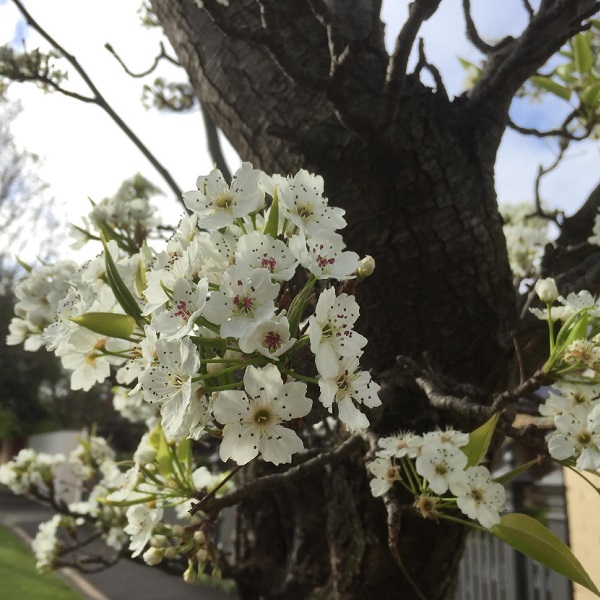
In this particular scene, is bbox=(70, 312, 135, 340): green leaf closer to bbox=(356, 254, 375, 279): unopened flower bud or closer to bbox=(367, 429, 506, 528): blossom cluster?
bbox=(356, 254, 375, 279): unopened flower bud

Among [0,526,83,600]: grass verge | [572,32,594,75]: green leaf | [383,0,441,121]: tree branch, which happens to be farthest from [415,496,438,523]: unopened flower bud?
[0,526,83,600]: grass verge

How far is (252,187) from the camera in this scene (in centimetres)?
68

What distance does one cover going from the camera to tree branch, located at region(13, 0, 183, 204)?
1498 millimetres

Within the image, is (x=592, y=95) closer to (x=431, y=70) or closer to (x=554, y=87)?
(x=554, y=87)

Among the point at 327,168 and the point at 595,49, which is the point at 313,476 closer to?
the point at 327,168

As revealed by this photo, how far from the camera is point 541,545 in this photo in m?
0.77

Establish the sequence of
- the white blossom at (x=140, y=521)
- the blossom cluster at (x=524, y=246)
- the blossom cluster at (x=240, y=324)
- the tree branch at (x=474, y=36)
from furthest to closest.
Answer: the blossom cluster at (x=524, y=246) → the tree branch at (x=474, y=36) → the white blossom at (x=140, y=521) → the blossom cluster at (x=240, y=324)

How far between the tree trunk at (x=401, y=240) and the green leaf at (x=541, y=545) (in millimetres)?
314

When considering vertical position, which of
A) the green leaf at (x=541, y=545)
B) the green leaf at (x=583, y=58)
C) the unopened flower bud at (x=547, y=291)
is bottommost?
the green leaf at (x=541, y=545)

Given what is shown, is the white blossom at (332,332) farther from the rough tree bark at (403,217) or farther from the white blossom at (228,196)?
the rough tree bark at (403,217)

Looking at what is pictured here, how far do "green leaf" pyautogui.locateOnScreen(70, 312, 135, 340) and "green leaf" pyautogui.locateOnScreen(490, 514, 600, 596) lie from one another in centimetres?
57

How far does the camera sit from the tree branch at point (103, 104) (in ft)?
4.91

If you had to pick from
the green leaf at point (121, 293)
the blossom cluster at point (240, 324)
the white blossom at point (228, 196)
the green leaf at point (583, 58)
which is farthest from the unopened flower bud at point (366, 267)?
the green leaf at point (583, 58)

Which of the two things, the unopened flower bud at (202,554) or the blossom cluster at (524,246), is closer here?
the unopened flower bud at (202,554)
